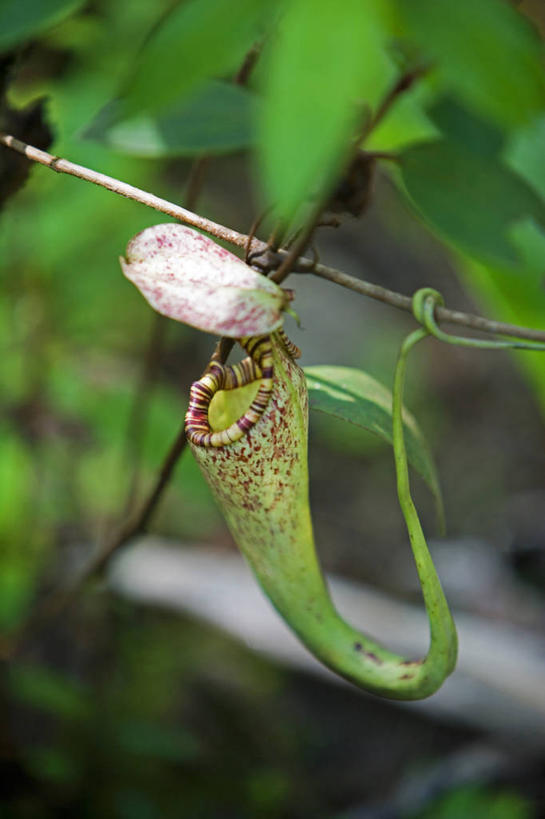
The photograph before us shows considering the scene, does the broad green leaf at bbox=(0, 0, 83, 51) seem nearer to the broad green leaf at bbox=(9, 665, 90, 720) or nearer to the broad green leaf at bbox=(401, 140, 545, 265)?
the broad green leaf at bbox=(401, 140, 545, 265)

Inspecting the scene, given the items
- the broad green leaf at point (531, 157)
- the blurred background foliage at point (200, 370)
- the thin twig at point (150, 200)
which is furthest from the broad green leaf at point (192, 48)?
the broad green leaf at point (531, 157)

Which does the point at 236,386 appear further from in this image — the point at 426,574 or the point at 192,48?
the point at 192,48

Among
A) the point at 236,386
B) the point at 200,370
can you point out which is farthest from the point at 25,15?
the point at 200,370

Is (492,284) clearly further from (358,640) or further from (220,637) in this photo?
(220,637)

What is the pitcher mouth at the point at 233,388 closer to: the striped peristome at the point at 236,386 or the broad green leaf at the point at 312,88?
the striped peristome at the point at 236,386

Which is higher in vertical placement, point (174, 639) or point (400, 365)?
point (400, 365)

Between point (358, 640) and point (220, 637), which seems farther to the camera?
point (220, 637)

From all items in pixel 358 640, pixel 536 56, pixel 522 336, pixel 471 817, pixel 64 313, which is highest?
pixel 536 56

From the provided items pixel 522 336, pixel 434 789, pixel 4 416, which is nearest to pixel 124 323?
pixel 4 416
